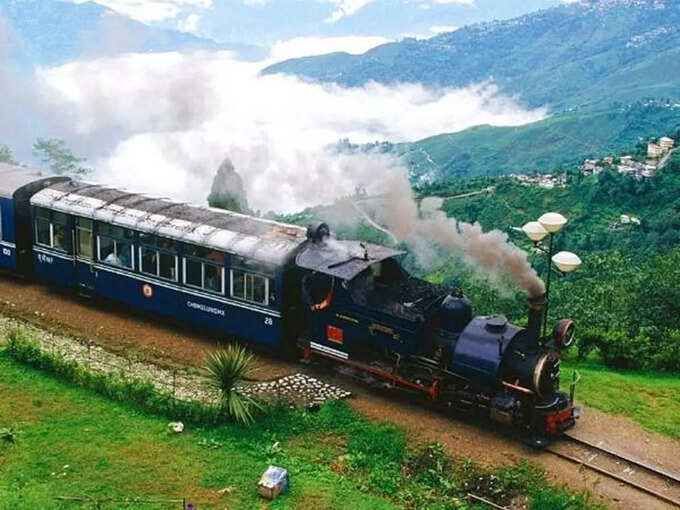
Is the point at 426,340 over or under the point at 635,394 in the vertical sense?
over

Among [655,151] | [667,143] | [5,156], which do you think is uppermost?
[5,156]

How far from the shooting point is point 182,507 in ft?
39.5

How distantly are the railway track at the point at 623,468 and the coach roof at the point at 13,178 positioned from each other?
16.3 metres

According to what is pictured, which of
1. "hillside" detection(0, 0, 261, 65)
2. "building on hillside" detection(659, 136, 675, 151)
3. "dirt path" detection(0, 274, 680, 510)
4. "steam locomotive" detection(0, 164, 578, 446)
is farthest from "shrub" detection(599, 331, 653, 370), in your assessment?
"building on hillside" detection(659, 136, 675, 151)

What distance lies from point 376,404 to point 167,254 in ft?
22.0

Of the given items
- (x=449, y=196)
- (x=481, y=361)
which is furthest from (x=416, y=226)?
(x=449, y=196)

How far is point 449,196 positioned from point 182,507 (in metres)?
62.4

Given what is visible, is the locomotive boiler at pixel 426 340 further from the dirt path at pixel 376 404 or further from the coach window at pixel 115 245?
the coach window at pixel 115 245

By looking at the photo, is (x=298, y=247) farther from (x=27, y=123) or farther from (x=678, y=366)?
(x=27, y=123)

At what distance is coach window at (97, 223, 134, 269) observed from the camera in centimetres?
1984

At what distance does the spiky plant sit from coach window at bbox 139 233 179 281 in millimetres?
4816

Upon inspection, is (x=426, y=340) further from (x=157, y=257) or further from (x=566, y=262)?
(x=157, y=257)

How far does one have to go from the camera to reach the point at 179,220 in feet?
63.1

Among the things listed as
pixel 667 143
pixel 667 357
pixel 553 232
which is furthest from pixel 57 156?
pixel 667 143
